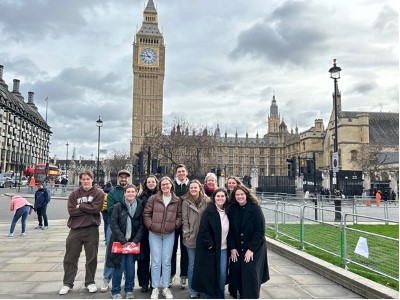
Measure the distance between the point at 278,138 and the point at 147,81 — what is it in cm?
5210

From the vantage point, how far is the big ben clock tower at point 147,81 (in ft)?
Answer: 352

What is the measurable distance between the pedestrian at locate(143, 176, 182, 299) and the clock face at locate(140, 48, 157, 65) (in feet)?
349

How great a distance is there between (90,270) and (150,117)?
10317cm

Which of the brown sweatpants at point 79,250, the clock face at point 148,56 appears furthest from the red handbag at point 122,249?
the clock face at point 148,56

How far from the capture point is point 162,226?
5.54 m

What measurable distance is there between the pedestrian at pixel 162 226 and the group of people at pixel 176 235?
0.01 m

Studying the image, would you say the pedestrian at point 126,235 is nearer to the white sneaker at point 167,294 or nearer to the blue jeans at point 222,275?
the white sneaker at point 167,294

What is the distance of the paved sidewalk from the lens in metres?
5.71

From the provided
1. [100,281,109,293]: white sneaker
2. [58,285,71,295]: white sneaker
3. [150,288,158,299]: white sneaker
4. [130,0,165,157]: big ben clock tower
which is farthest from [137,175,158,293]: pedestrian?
[130,0,165,157]: big ben clock tower

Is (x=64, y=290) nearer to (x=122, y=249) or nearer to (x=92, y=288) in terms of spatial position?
(x=92, y=288)

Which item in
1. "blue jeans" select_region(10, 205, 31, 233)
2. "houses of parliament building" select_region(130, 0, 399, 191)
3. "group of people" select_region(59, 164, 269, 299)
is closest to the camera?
"group of people" select_region(59, 164, 269, 299)

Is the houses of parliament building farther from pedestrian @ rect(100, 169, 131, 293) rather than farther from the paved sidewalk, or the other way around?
pedestrian @ rect(100, 169, 131, 293)

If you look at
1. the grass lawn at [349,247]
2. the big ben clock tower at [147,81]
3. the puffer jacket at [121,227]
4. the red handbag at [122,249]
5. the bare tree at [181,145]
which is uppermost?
the big ben clock tower at [147,81]

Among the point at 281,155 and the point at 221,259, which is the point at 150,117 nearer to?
the point at 281,155
